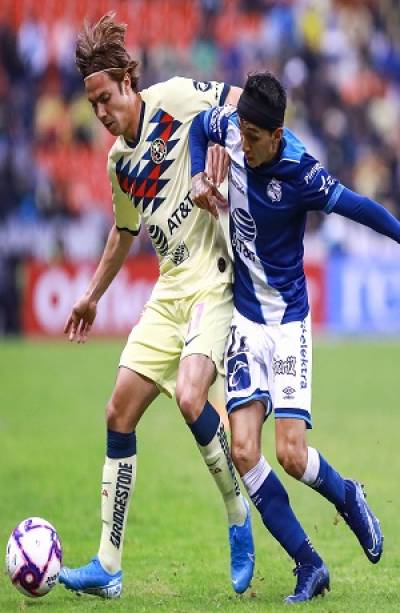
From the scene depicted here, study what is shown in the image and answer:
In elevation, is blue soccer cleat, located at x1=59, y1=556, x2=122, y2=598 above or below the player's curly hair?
below

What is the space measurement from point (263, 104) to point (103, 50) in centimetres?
88

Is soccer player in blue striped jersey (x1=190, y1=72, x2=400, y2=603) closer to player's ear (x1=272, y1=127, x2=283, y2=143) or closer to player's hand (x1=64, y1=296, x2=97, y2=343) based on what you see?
player's ear (x1=272, y1=127, x2=283, y2=143)

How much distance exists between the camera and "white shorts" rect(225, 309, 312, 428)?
5652 mm

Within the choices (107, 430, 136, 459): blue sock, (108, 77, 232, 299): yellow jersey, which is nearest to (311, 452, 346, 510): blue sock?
(107, 430, 136, 459): blue sock

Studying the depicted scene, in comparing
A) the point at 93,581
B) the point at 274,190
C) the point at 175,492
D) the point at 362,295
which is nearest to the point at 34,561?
the point at 93,581

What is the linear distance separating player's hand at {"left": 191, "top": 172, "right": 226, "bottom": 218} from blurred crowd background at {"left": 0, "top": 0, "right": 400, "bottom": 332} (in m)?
14.2

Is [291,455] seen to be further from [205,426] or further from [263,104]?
[263,104]

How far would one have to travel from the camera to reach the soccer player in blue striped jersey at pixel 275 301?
553cm

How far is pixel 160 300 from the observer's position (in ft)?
20.2

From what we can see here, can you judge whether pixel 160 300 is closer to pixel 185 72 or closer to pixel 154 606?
pixel 154 606

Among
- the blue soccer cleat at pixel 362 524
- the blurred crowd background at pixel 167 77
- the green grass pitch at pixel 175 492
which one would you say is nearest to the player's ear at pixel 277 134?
the blue soccer cleat at pixel 362 524

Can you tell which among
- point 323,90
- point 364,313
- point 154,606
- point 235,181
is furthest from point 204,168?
point 323,90

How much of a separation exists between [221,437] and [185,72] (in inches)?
661

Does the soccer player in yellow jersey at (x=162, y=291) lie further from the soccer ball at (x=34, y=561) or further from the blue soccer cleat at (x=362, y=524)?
the blue soccer cleat at (x=362, y=524)
